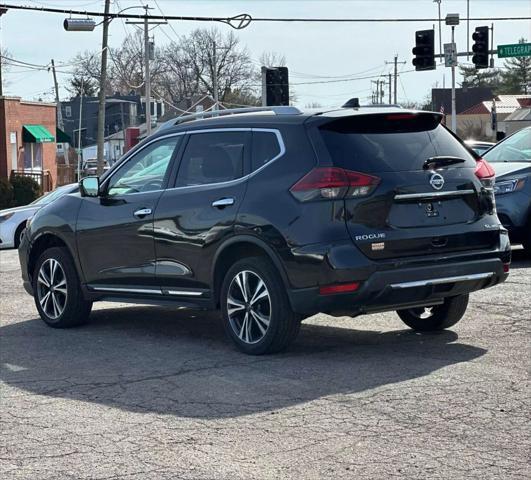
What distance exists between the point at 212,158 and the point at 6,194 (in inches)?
1092

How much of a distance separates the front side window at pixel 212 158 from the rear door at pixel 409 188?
83 centimetres

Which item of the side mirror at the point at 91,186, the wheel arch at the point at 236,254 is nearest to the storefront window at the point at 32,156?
the side mirror at the point at 91,186

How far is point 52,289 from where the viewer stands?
10070 millimetres

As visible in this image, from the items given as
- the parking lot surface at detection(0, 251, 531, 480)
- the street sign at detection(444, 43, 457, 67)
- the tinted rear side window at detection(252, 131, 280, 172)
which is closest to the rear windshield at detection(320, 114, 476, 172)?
the tinted rear side window at detection(252, 131, 280, 172)

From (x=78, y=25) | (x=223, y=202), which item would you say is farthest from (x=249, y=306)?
(x=78, y=25)

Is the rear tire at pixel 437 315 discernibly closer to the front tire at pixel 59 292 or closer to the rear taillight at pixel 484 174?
the rear taillight at pixel 484 174

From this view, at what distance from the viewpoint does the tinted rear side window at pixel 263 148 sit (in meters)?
8.11

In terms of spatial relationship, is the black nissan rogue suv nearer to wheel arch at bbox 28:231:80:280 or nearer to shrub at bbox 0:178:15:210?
wheel arch at bbox 28:231:80:280

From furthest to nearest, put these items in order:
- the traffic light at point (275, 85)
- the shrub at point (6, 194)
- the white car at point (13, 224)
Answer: the shrub at point (6, 194), the traffic light at point (275, 85), the white car at point (13, 224)

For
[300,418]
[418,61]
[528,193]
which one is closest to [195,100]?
[418,61]

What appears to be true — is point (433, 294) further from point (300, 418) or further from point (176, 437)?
point (176, 437)

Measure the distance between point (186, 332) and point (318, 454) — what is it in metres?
4.13

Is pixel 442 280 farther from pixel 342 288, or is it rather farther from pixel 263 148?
pixel 263 148

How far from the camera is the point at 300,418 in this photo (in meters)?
6.28
